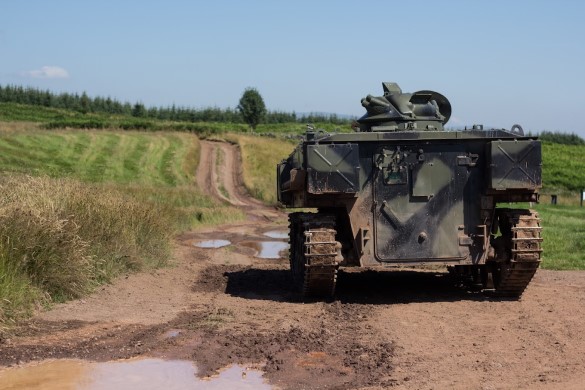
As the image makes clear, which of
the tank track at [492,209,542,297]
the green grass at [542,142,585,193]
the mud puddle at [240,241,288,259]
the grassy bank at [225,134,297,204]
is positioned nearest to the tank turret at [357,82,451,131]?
the tank track at [492,209,542,297]

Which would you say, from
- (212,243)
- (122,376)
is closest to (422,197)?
(122,376)

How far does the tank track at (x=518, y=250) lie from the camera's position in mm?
11117

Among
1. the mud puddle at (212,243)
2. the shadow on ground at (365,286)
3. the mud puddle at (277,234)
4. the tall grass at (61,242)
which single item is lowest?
the mud puddle at (277,234)

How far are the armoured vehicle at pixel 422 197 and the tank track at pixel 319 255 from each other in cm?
2

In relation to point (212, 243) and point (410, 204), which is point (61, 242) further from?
point (212, 243)

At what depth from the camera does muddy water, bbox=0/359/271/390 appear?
686 centimetres

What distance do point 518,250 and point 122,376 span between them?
19.7 ft

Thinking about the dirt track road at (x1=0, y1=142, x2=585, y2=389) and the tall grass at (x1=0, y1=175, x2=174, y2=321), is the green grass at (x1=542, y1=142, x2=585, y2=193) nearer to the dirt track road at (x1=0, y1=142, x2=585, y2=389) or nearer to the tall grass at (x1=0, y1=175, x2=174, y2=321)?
the tall grass at (x1=0, y1=175, x2=174, y2=321)

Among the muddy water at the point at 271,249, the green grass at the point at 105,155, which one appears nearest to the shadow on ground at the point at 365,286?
the muddy water at the point at 271,249

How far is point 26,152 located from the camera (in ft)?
129

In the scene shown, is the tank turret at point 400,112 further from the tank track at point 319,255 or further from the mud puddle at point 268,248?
the mud puddle at point 268,248

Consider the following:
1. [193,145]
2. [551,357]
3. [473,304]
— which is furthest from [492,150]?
[193,145]

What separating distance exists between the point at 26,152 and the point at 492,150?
31.9m

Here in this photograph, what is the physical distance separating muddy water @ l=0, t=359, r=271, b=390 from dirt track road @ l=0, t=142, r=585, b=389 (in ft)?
0.60
